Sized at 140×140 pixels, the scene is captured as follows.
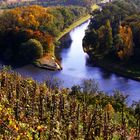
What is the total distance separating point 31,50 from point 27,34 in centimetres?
515

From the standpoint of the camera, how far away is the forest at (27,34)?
243ft

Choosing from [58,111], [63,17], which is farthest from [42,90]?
[63,17]

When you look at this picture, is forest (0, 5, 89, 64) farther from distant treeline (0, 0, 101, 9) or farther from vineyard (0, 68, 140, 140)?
distant treeline (0, 0, 101, 9)

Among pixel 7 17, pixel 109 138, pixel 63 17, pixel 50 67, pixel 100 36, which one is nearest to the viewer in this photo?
pixel 109 138

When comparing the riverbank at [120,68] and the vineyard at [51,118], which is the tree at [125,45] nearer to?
the riverbank at [120,68]

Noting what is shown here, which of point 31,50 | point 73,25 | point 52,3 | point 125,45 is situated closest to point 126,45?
point 125,45

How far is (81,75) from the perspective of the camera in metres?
68.0

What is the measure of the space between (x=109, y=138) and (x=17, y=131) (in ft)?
29.1

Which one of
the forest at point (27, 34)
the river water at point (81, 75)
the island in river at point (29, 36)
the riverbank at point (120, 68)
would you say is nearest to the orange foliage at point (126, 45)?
the riverbank at point (120, 68)

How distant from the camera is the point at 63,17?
98688mm

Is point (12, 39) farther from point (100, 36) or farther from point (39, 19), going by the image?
point (100, 36)

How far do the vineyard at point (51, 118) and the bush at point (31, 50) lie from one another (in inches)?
1119

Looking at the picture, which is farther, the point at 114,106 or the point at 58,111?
the point at 114,106

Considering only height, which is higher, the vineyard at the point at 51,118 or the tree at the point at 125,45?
the tree at the point at 125,45
